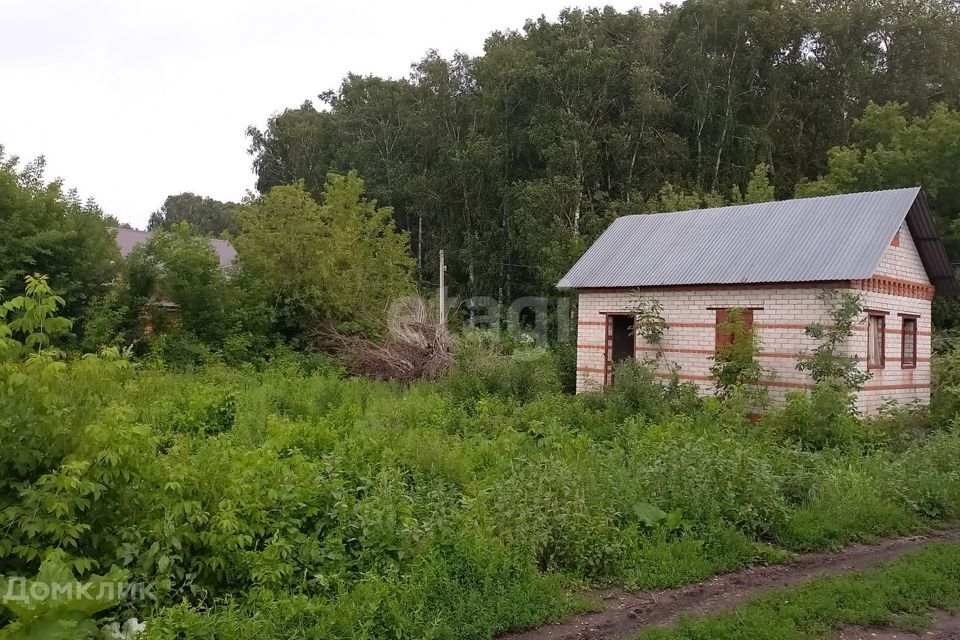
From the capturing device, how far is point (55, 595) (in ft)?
13.1

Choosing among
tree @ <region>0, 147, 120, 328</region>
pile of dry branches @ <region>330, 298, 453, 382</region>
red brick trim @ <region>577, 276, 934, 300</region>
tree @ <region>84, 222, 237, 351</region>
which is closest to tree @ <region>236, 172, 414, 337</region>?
tree @ <region>84, 222, 237, 351</region>

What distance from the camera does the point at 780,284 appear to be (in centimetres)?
1527

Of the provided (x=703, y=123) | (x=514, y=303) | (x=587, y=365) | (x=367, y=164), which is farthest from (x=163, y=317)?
(x=703, y=123)

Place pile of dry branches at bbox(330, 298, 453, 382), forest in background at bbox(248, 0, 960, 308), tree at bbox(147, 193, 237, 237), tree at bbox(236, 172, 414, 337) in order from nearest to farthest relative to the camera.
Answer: pile of dry branches at bbox(330, 298, 453, 382), tree at bbox(236, 172, 414, 337), forest in background at bbox(248, 0, 960, 308), tree at bbox(147, 193, 237, 237)

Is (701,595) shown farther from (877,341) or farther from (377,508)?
(877,341)

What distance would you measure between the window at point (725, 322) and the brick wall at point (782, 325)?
13cm

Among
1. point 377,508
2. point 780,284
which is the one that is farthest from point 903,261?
point 377,508

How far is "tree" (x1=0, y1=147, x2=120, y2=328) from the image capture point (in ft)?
56.7

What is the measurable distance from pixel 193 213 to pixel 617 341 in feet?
241

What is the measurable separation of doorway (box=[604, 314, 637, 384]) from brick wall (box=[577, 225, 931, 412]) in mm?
162

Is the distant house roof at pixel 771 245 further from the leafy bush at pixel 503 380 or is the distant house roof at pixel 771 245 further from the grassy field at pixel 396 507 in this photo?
the grassy field at pixel 396 507

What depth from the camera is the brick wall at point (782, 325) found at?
15023 mm

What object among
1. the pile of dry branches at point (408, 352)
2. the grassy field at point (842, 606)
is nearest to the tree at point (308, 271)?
the pile of dry branches at point (408, 352)

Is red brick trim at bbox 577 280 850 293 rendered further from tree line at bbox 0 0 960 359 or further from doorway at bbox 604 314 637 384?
tree line at bbox 0 0 960 359
